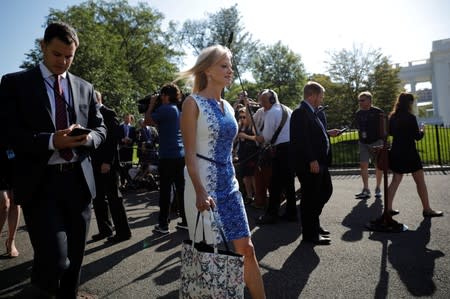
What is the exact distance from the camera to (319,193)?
5082mm

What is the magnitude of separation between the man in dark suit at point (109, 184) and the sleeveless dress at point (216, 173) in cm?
287

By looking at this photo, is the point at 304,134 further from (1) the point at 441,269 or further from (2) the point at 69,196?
(2) the point at 69,196

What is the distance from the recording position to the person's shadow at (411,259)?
3.36m

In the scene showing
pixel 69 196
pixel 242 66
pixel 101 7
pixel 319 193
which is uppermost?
pixel 101 7

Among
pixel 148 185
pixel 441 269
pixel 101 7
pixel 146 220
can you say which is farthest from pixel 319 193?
pixel 101 7

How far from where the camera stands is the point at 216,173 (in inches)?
103

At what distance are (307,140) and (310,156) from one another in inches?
8.6

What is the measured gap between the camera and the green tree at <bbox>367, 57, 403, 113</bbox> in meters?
22.5

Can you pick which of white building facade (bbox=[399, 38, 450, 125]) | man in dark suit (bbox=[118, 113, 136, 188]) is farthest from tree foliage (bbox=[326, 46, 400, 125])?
white building facade (bbox=[399, 38, 450, 125])

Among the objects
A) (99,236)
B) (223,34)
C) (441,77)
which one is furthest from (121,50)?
(441,77)

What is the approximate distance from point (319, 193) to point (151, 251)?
2.39m

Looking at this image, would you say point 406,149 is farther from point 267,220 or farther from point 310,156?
point 267,220

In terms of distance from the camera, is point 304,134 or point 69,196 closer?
point 69,196

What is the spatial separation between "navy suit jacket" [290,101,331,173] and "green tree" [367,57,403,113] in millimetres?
19119
